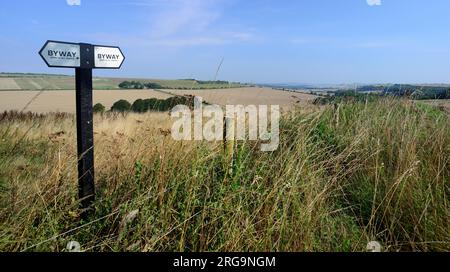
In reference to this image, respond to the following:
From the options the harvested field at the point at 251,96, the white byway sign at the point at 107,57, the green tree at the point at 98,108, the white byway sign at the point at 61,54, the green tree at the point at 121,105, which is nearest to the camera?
the white byway sign at the point at 61,54

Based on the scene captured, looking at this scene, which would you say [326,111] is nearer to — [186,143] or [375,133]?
[375,133]

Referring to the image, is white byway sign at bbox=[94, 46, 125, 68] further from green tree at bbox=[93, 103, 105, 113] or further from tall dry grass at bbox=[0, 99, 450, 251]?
green tree at bbox=[93, 103, 105, 113]

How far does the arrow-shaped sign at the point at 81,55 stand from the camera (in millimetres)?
3176

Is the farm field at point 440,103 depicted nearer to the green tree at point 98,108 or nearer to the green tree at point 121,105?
the green tree at point 121,105

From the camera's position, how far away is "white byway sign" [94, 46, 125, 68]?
3518 mm

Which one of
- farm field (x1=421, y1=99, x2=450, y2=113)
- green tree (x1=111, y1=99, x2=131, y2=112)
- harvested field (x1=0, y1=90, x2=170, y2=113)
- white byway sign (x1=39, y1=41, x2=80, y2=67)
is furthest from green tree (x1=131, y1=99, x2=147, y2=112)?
farm field (x1=421, y1=99, x2=450, y2=113)

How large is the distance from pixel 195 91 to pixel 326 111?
109 inches

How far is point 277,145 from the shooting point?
15.0 ft

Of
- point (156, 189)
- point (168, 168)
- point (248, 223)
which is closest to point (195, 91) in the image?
point (168, 168)

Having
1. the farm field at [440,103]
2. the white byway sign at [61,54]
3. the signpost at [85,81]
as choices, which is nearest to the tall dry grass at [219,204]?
the signpost at [85,81]

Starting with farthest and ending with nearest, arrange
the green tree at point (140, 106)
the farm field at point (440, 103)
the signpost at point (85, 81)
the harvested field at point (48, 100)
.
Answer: the harvested field at point (48, 100)
the green tree at point (140, 106)
the farm field at point (440, 103)
the signpost at point (85, 81)

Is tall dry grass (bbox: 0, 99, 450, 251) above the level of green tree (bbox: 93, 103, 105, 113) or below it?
below

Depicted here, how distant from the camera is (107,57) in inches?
141

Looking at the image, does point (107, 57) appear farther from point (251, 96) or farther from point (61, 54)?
point (251, 96)
